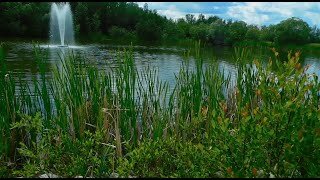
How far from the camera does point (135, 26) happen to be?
234ft

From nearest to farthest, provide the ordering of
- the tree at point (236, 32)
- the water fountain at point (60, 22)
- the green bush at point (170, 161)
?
the green bush at point (170, 161) < the water fountain at point (60, 22) < the tree at point (236, 32)

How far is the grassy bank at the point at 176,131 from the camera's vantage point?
307 centimetres

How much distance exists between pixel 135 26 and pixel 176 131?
223ft

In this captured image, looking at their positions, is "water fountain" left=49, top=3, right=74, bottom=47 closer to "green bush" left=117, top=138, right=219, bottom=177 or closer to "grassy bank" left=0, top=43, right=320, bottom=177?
"grassy bank" left=0, top=43, right=320, bottom=177

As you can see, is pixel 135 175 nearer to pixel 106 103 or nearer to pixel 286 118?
pixel 106 103

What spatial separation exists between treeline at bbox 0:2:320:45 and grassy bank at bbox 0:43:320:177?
124 ft

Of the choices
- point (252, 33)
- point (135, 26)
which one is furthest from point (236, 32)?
point (135, 26)

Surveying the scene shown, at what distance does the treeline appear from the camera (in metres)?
42.1

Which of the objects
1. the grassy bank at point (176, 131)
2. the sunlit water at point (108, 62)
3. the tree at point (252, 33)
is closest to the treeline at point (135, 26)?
the tree at point (252, 33)

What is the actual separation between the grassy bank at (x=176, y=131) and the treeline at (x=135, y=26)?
3779cm

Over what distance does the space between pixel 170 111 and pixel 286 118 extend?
6.88 ft

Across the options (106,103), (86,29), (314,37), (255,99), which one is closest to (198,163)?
(106,103)

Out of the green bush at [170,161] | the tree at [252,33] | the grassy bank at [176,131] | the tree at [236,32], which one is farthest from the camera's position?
the tree at [236,32]

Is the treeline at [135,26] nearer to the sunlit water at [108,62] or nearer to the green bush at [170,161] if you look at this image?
the sunlit water at [108,62]
